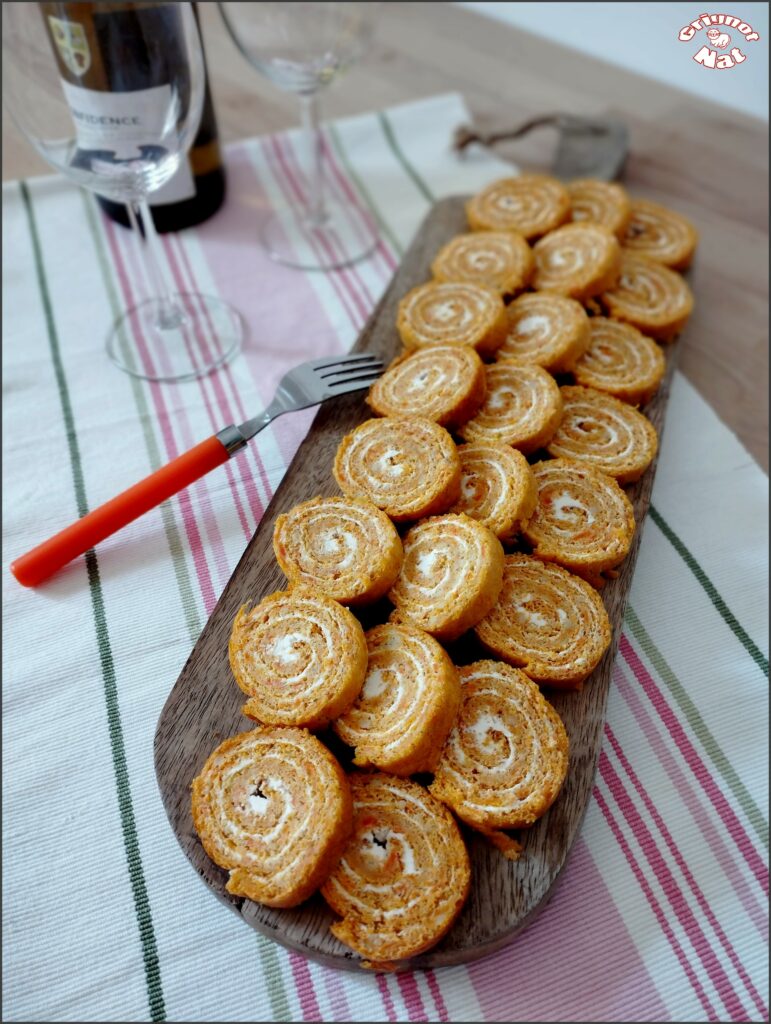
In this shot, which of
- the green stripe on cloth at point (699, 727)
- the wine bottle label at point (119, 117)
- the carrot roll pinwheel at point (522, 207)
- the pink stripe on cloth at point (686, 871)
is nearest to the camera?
the pink stripe on cloth at point (686, 871)

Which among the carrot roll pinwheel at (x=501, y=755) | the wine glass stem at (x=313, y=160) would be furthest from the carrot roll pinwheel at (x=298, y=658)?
the wine glass stem at (x=313, y=160)

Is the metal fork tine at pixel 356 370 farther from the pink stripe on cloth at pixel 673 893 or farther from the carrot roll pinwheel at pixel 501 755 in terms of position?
the pink stripe on cloth at pixel 673 893

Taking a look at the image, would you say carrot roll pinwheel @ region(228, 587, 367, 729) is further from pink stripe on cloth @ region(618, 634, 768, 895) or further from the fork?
pink stripe on cloth @ region(618, 634, 768, 895)

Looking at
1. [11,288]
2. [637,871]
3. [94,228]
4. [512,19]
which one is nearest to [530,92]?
[512,19]

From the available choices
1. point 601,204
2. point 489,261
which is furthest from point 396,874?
point 601,204

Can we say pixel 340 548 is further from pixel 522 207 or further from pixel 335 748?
pixel 522 207

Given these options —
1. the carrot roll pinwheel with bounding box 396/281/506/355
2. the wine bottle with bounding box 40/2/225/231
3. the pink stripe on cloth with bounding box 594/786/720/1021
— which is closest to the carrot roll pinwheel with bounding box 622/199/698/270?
the carrot roll pinwheel with bounding box 396/281/506/355
